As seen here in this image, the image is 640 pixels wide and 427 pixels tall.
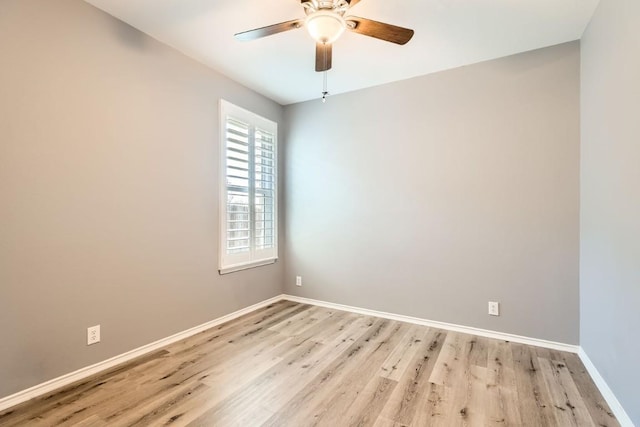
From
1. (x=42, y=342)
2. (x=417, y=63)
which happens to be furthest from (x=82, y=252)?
(x=417, y=63)

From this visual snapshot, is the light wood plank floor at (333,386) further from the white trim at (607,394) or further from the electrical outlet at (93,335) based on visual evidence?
the electrical outlet at (93,335)

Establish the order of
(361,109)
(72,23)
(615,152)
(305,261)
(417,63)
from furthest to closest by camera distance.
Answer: (305,261) < (361,109) < (417,63) < (72,23) < (615,152)

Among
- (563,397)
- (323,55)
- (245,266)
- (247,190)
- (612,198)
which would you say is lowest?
(563,397)

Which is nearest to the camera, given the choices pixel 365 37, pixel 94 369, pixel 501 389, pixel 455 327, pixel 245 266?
pixel 501 389

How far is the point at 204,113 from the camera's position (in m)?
3.10

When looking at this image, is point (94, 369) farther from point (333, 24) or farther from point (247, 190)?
point (333, 24)

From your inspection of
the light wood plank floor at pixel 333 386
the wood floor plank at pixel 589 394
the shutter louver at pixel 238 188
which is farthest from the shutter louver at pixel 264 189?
the wood floor plank at pixel 589 394

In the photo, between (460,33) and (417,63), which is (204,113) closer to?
(417,63)

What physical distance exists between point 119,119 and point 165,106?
45 cm

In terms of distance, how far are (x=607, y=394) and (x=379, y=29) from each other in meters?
2.68

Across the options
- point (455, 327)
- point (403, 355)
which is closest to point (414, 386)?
point (403, 355)

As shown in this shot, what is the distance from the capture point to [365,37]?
2.55 metres

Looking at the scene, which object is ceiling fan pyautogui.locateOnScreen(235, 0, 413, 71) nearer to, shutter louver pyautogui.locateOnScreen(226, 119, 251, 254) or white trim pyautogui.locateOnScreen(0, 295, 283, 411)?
shutter louver pyautogui.locateOnScreen(226, 119, 251, 254)

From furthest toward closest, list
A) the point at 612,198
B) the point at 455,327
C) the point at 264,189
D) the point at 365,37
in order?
the point at 264,189 → the point at 455,327 → the point at 365,37 → the point at 612,198
